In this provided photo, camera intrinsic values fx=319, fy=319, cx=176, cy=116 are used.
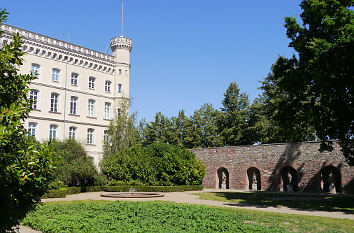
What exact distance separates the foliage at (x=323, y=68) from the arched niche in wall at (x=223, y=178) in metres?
16.6

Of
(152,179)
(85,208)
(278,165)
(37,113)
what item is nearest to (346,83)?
(85,208)

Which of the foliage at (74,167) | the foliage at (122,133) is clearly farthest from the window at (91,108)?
the foliage at (74,167)

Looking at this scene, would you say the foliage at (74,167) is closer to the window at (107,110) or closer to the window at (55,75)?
the window at (55,75)

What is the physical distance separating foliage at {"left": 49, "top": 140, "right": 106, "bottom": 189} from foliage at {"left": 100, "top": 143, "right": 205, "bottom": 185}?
237 centimetres

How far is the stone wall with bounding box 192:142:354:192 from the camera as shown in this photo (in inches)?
1037

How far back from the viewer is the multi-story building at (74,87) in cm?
3472

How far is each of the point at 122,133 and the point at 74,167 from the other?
1161cm

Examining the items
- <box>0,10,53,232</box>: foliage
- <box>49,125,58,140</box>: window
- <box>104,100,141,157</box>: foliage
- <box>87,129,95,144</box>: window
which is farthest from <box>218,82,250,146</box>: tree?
<box>0,10,53,232</box>: foliage

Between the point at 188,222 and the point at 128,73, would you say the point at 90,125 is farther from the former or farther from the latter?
the point at 188,222

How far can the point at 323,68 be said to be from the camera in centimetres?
1521

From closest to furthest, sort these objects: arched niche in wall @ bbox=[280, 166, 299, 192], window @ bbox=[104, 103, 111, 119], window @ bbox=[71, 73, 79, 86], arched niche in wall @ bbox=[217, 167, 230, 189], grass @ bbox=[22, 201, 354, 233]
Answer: grass @ bbox=[22, 201, 354, 233] → arched niche in wall @ bbox=[280, 166, 299, 192] → arched niche in wall @ bbox=[217, 167, 230, 189] → window @ bbox=[71, 73, 79, 86] → window @ bbox=[104, 103, 111, 119]

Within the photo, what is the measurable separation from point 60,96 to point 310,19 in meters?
28.7

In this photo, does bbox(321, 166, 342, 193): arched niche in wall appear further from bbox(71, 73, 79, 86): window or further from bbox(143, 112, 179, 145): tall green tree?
bbox(71, 73, 79, 86): window

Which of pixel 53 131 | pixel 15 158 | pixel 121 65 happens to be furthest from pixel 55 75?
pixel 15 158
